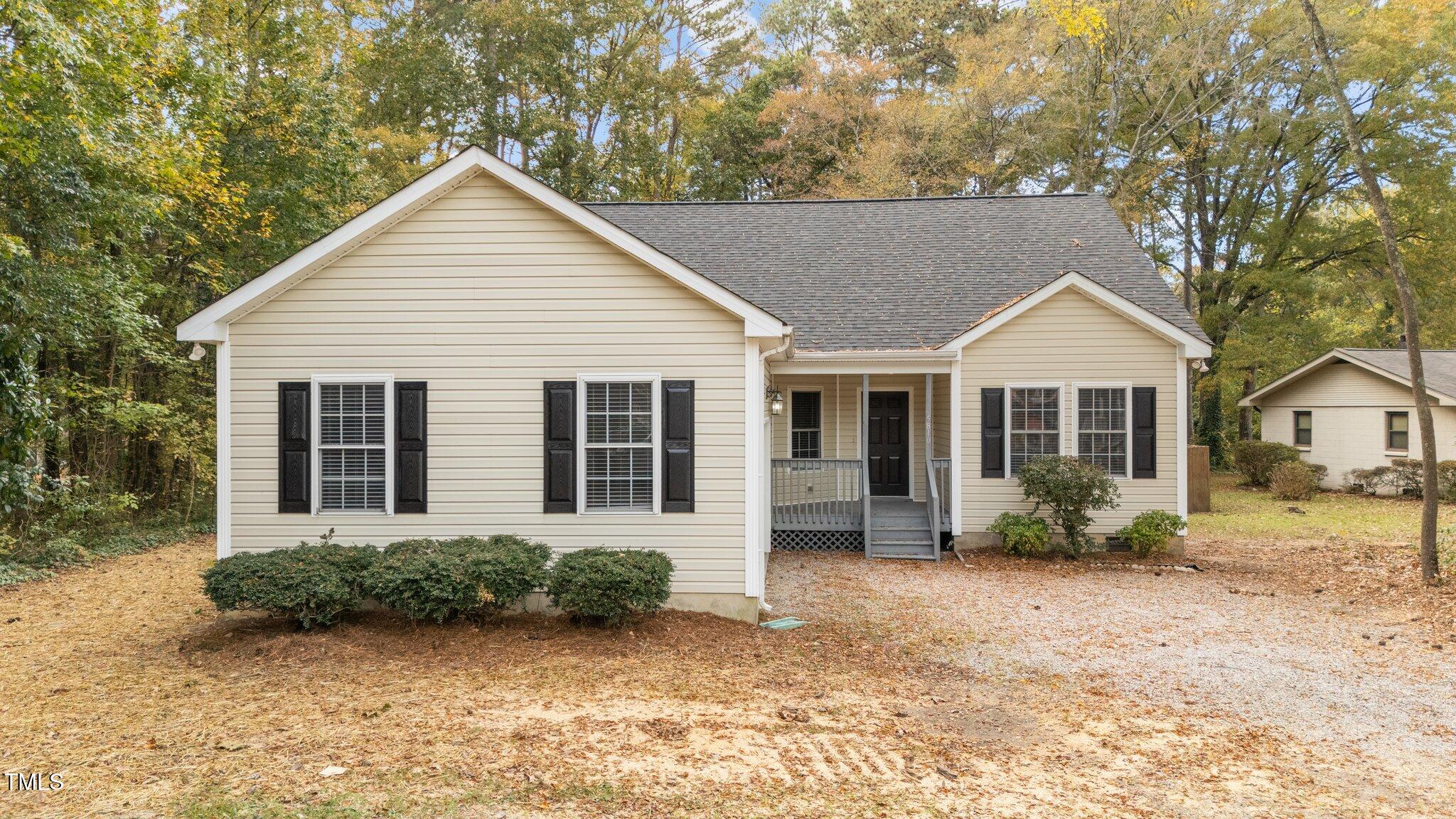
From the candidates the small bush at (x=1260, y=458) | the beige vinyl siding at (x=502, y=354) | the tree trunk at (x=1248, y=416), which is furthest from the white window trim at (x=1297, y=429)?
the beige vinyl siding at (x=502, y=354)

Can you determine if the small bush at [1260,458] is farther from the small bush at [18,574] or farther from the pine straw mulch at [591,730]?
the small bush at [18,574]

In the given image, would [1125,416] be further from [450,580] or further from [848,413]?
[450,580]

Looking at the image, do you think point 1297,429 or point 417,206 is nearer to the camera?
point 417,206

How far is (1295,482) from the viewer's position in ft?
65.4

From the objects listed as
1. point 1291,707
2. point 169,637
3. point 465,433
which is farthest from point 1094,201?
point 169,637

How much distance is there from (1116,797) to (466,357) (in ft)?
21.6

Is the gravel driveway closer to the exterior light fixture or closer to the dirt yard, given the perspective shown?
the dirt yard

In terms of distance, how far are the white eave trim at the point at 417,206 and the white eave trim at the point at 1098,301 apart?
17.8ft

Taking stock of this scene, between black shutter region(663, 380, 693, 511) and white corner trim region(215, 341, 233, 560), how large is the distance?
4.32 metres

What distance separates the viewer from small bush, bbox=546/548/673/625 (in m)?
7.09

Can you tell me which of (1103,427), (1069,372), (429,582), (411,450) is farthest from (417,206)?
(1103,427)

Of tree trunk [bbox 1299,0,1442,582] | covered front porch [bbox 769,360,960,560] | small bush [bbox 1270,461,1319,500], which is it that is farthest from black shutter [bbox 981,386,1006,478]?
small bush [bbox 1270,461,1319,500]

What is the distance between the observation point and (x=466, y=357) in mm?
8047

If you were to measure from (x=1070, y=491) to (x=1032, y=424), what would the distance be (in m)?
1.39
